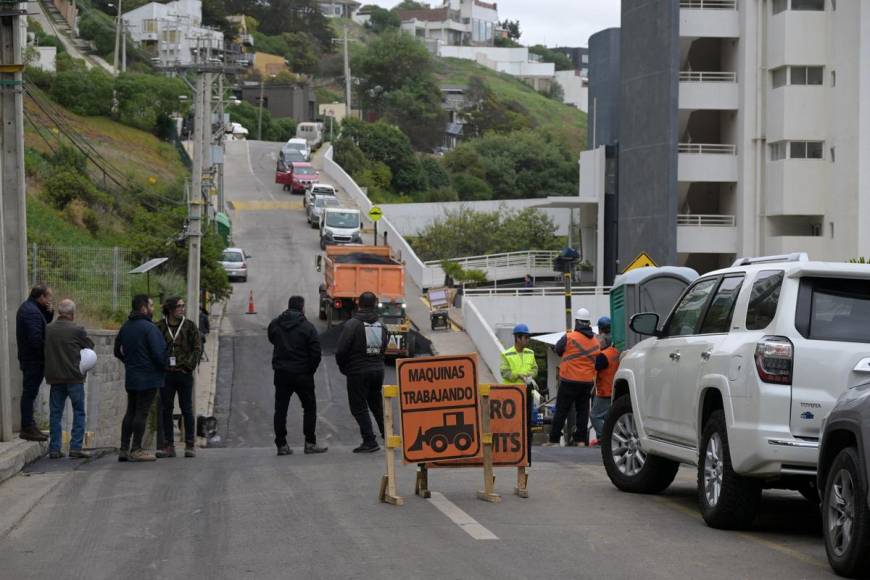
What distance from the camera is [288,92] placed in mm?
142750

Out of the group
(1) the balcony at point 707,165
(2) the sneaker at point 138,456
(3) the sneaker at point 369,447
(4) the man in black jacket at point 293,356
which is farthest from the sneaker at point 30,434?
(1) the balcony at point 707,165

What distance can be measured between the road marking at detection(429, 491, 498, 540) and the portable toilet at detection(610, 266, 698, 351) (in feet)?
42.6

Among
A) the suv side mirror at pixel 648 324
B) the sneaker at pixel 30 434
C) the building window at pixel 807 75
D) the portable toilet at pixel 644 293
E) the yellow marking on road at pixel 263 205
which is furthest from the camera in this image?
the yellow marking on road at pixel 263 205

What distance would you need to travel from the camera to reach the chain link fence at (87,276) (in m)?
33.3

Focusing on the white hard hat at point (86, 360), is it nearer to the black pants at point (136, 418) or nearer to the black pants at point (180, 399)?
the black pants at point (136, 418)

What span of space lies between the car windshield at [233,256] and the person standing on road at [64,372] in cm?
4093

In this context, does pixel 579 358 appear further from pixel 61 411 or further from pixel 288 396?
pixel 61 411

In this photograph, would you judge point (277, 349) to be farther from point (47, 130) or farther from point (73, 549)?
point (47, 130)

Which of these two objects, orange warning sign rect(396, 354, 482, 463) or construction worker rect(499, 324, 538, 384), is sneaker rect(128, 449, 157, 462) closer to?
construction worker rect(499, 324, 538, 384)

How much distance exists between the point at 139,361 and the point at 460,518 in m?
6.96

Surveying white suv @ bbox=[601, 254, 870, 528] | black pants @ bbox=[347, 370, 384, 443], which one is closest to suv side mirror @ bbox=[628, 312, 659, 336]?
white suv @ bbox=[601, 254, 870, 528]

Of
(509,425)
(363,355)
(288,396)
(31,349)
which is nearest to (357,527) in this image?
(509,425)

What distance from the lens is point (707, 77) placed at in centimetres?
5538

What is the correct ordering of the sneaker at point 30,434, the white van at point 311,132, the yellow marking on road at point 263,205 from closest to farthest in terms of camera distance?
1. the sneaker at point 30,434
2. the yellow marking on road at point 263,205
3. the white van at point 311,132
